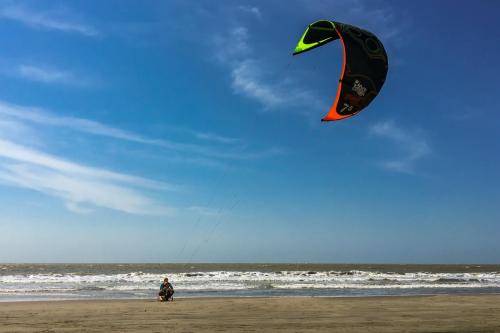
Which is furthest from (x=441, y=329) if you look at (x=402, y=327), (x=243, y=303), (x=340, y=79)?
(x=243, y=303)

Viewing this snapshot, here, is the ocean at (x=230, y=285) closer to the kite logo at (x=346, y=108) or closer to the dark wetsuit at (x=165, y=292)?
the dark wetsuit at (x=165, y=292)

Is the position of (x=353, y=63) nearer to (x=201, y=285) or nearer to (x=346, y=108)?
(x=346, y=108)

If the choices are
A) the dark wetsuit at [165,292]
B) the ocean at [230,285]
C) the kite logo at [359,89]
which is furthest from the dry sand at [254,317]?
the ocean at [230,285]

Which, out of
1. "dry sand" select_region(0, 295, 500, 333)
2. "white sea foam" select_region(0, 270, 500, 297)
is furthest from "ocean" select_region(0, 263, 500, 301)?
"dry sand" select_region(0, 295, 500, 333)

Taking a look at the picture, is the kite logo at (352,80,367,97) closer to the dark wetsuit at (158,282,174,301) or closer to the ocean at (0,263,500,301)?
the dark wetsuit at (158,282,174,301)

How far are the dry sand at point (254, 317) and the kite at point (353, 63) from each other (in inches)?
175

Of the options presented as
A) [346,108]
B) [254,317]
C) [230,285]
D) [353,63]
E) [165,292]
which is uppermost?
[353,63]

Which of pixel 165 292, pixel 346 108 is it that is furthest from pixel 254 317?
pixel 346 108

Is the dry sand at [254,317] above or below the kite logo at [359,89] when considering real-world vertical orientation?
below

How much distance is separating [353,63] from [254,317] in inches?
249

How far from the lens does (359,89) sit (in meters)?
7.88

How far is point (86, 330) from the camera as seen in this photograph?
899 centimetres

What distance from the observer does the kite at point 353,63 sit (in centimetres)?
770

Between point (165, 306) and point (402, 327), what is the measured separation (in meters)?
6.92
